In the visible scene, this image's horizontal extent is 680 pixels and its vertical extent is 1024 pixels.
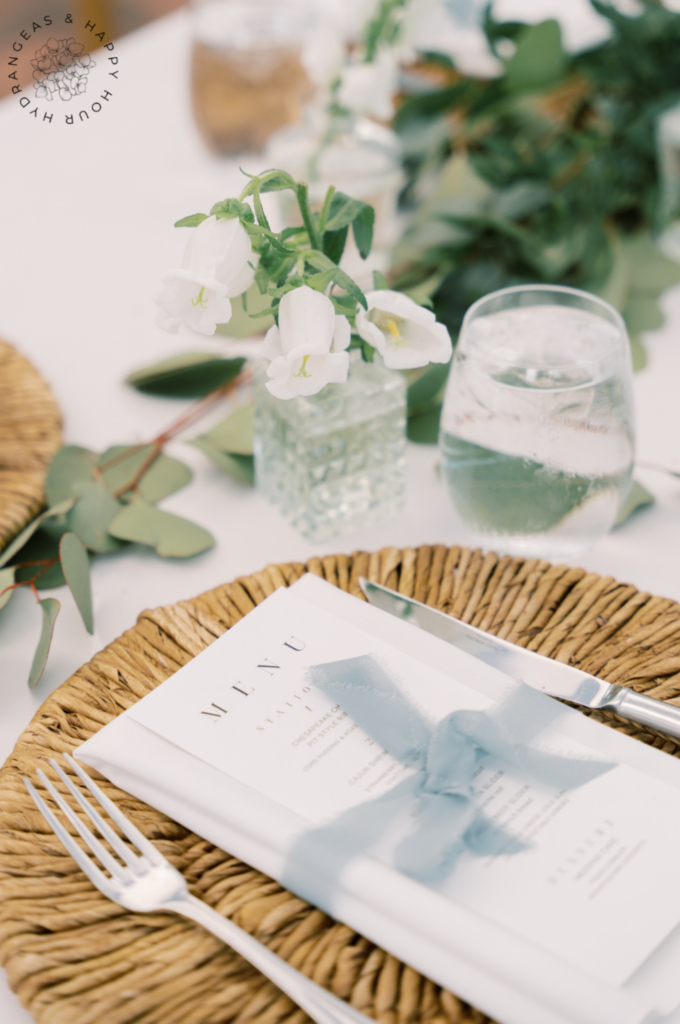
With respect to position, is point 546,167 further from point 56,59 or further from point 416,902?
point 416,902

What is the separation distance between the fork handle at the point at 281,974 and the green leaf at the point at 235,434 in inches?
14.8

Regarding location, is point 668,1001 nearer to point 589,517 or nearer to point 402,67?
point 589,517

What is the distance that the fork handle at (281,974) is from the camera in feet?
1.02

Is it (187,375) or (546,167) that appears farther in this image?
(546,167)

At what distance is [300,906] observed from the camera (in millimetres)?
356

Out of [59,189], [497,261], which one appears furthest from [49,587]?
[59,189]

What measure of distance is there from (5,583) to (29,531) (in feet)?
0.13

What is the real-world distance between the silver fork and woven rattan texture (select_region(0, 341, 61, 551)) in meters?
0.25

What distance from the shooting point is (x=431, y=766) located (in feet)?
1.24

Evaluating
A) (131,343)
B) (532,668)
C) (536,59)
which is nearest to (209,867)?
(532,668)

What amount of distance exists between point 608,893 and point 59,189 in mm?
949

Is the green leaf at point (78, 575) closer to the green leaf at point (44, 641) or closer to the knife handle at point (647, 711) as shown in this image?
the green leaf at point (44, 641)

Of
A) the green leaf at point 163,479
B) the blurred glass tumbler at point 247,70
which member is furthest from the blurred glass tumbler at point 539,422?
the blurred glass tumbler at point 247,70

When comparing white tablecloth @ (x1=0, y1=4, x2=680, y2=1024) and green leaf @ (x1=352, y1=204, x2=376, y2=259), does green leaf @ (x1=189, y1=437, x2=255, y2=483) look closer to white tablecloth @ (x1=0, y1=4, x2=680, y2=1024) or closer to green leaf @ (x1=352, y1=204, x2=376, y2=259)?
white tablecloth @ (x1=0, y1=4, x2=680, y2=1024)
